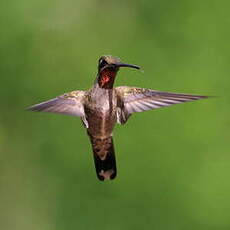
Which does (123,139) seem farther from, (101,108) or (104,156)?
(101,108)

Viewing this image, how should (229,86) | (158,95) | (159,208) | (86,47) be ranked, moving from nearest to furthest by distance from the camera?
1. (158,95)
2. (159,208)
3. (229,86)
4. (86,47)

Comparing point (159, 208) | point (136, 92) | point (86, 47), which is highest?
point (86, 47)

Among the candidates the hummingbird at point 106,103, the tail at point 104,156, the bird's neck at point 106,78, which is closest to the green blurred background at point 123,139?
the tail at point 104,156

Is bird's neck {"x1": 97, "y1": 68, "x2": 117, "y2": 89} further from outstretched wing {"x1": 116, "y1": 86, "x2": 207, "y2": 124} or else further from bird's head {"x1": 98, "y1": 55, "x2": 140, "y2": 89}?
outstretched wing {"x1": 116, "y1": 86, "x2": 207, "y2": 124}

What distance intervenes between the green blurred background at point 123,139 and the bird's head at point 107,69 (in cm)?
289

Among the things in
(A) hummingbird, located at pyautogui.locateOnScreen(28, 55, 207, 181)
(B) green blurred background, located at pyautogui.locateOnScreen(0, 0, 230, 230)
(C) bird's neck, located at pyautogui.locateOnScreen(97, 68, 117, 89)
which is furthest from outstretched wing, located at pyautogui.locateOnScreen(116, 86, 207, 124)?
(B) green blurred background, located at pyautogui.locateOnScreen(0, 0, 230, 230)

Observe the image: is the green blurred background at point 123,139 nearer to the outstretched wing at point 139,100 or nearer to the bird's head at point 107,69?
the outstretched wing at point 139,100

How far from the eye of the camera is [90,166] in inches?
209

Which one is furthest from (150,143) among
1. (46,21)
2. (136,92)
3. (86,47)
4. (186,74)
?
(136,92)

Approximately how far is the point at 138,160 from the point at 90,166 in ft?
1.15

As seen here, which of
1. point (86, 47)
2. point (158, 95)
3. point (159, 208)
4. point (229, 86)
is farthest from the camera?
point (86, 47)

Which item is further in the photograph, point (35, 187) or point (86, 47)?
point (86, 47)

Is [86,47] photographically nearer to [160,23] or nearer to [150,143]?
[160,23]

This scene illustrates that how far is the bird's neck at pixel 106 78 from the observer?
7.41 ft
